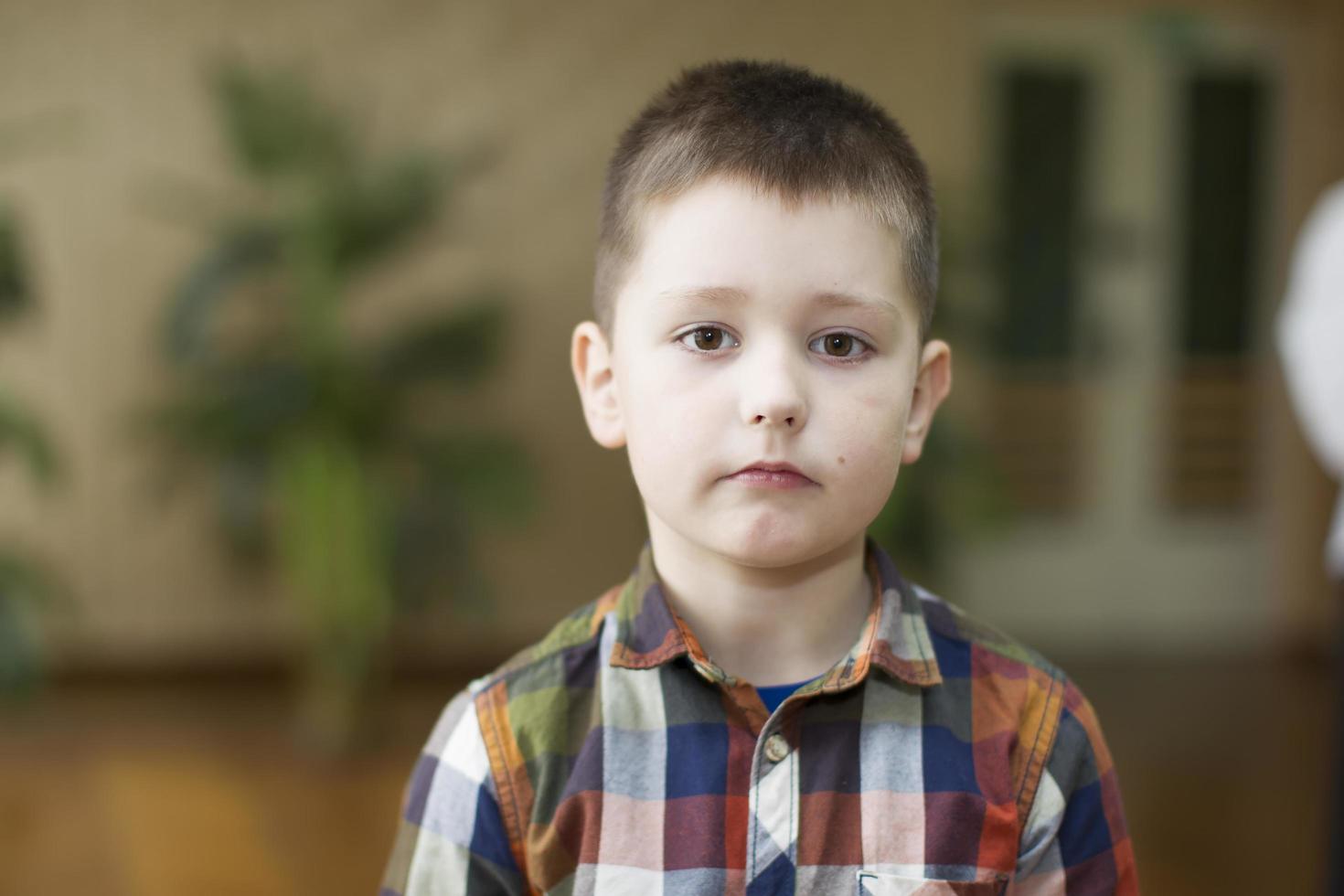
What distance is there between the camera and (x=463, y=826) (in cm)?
99

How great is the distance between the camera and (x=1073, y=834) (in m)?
1.01

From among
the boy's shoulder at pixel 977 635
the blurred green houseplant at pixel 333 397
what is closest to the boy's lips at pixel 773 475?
the boy's shoulder at pixel 977 635

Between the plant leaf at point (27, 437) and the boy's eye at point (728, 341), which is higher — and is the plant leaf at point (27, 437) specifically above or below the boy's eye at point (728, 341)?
above

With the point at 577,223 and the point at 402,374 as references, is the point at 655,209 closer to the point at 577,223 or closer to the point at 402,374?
the point at 402,374

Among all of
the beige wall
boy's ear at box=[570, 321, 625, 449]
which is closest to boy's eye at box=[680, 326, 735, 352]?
boy's ear at box=[570, 321, 625, 449]

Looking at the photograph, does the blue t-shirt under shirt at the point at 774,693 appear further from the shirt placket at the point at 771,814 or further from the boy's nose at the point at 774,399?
the boy's nose at the point at 774,399

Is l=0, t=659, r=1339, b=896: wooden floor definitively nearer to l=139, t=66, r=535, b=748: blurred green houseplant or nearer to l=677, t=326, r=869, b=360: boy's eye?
l=139, t=66, r=535, b=748: blurred green houseplant

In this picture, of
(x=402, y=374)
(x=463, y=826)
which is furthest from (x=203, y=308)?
(x=463, y=826)

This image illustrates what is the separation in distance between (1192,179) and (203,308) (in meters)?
4.03

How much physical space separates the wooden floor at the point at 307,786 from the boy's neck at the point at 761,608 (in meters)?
1.97

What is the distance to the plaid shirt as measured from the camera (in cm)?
96

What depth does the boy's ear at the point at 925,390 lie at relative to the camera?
1031 mm

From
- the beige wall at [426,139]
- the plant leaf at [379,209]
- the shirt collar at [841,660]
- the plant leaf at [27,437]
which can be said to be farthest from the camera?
the beige wall at [426,139]

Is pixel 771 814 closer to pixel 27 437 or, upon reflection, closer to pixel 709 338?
pixel 709 338
